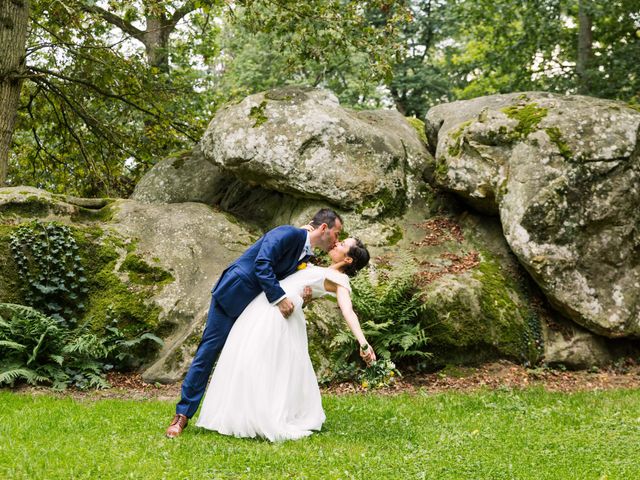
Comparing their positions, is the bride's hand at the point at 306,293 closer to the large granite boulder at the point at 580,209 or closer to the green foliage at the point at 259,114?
the large granite boulder at the point at 580,209

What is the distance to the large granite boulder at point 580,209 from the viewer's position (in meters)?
11.0

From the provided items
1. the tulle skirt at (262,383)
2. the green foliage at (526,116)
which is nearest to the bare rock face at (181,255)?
the tulle skirt at (262,383)

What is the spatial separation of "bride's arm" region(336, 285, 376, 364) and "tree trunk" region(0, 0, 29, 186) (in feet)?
31.1

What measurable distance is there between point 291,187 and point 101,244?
3.74m

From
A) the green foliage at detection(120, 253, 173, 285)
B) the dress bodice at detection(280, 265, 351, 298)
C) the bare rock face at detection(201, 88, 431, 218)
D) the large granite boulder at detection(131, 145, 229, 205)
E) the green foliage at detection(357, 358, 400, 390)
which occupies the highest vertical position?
the bare rock face at detection(201, 88, 431, 218)

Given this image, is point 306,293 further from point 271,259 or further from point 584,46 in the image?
point 584,46

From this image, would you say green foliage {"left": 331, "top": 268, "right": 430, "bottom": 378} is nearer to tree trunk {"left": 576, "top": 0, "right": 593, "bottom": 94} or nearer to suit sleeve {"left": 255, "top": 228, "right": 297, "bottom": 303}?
suit sleeve {"left": 255, "top": 228, "right": 297, "bottom": 303}

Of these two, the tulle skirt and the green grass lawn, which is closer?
the green grass lawn

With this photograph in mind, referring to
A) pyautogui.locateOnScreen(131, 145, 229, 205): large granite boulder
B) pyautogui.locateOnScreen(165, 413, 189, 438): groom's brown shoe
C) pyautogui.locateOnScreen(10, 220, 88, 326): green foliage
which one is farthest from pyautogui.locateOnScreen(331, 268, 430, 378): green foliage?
pyautogui.locateOnScreen(131, 145, 229, 205): large granite boulder

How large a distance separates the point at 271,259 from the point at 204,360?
1.34 metres

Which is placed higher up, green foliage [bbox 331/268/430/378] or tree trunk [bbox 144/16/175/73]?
tree trunk [bbox 144/16/175/73]

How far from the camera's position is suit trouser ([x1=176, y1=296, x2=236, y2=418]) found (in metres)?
6.91

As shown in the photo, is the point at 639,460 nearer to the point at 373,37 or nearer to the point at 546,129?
the point at 546,129

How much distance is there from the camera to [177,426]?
6.77 m
